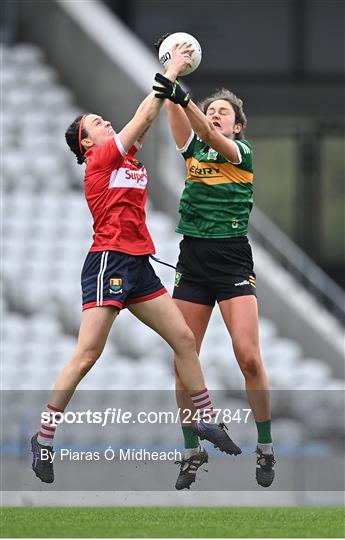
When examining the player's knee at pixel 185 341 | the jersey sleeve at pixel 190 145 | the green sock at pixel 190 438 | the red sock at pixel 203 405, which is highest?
the jersey sleeve at pixel 190 145

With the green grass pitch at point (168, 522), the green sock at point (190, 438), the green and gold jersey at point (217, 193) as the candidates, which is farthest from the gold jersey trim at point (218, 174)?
the green grass pitch at point (168, 522)

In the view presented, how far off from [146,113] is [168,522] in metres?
2.19

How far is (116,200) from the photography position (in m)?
7.74

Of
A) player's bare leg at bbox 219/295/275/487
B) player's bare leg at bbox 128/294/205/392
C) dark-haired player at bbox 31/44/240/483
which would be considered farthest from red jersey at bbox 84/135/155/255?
player's bare leg at bbox 219/295/275/487

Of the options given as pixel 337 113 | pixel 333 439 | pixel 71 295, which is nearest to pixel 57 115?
pixel 71 295

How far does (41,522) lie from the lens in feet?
25.8

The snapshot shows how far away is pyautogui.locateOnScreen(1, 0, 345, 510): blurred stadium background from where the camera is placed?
13945 millimetres

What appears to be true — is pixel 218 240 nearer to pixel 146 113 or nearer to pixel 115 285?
pixel 115 285

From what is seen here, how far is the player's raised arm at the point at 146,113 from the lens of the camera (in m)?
7.55

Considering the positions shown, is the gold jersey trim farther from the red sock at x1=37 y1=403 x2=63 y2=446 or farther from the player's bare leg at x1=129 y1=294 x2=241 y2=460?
the red sock at x1=37 y1=403 x2=63 y2=446

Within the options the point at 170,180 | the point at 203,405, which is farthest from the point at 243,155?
the point at 170,180

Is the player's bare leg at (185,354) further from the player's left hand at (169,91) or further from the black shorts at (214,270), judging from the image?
the player's left hand at (169,91)

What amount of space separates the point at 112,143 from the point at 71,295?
277 inches

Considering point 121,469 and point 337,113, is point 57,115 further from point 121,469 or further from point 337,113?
point 121,469
